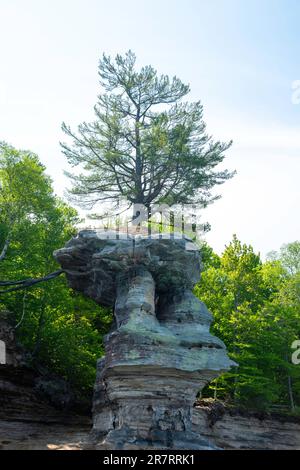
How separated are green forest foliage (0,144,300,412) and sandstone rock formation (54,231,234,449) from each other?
24.7 ft

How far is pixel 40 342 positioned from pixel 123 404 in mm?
11833

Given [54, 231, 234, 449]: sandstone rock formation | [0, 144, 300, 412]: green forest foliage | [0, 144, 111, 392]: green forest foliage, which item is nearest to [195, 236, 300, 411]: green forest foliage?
[0, 144, 300, 412]: green forest foliage

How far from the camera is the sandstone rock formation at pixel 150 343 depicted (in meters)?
9.98

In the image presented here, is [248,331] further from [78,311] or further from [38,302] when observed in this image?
[38,302]

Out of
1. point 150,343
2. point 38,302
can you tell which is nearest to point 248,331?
point 38,302

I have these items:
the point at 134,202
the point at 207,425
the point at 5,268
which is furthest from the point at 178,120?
the point at 207,425

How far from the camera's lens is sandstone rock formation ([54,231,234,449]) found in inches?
393

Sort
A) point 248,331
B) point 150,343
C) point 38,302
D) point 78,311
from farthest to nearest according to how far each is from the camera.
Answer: point 78,311, point 248,331, point 38,302, point 150,343

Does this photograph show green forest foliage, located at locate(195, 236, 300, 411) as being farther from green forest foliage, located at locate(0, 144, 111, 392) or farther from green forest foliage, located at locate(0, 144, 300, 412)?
green forest foliage, located at locate(0, 144, 111, 392)

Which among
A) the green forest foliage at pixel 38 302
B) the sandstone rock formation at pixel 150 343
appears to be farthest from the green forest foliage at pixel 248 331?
the sandstone rock formation at pixel 150 343

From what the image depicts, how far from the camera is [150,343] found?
10133 mm

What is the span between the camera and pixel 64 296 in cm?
2102

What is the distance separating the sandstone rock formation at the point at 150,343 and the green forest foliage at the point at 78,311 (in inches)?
297

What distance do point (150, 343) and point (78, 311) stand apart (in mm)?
14602
